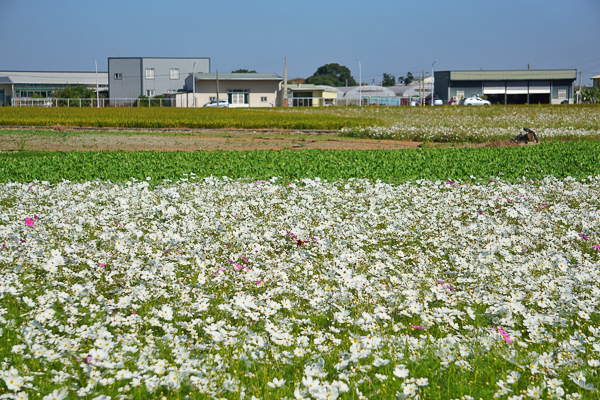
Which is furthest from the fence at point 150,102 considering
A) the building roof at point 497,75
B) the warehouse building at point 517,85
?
the building roof at point 497,75

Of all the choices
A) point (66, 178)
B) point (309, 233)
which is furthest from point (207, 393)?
point (66, 178)

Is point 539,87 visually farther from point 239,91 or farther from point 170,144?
point 170,144

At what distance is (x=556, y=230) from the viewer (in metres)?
6.64

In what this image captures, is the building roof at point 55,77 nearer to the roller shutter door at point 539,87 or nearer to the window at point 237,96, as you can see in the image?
the window at point 237,96

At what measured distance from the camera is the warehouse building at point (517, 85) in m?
70.7

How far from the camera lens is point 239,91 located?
63281 mm

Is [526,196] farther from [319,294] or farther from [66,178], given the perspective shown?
[66,178]

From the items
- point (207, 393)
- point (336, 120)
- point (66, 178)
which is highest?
point (336, 120)

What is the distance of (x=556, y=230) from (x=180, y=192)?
606 centimetres

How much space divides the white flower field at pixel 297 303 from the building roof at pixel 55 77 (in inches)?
3729

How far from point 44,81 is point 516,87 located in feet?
259

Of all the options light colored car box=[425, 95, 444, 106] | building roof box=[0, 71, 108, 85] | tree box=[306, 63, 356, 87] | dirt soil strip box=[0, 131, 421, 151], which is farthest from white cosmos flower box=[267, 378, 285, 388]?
tree box=[306, 63, 356, 87]

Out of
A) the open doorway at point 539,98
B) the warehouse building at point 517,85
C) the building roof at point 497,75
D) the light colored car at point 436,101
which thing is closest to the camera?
the light colored car at point 436,101

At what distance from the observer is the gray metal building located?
242 ft
